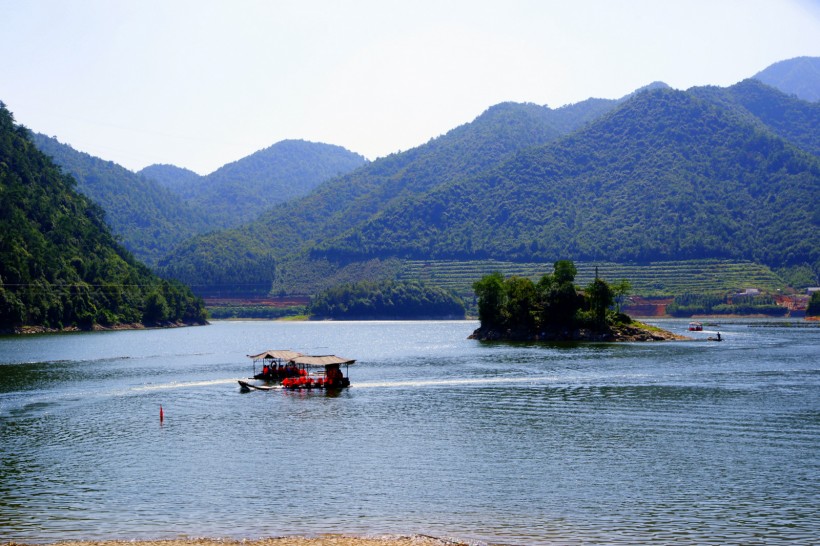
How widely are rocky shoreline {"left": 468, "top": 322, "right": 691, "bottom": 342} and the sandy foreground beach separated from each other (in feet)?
406

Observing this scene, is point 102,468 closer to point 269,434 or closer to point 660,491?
point 269,434

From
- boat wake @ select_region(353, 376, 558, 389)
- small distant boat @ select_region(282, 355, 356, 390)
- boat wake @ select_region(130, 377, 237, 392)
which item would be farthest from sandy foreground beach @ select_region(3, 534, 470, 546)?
boat wake @ select_region(353, 376, 558, 389)

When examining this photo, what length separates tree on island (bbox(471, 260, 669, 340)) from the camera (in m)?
151

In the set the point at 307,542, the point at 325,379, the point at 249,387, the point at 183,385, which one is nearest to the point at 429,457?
the point at 307,542

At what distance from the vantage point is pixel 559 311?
6029 inches

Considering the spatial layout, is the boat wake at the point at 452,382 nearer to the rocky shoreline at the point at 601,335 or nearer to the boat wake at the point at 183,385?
the boat wake at the point at 183,385

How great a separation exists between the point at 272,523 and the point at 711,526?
1755cm

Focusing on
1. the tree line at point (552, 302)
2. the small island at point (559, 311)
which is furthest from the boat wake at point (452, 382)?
the small island at point (559, 311)

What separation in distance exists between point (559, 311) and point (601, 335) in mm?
8874

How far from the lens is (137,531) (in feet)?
106

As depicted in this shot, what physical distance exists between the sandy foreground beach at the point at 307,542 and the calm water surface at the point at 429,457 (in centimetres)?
124

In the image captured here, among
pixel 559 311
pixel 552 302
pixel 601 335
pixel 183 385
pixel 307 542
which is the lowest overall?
pixel 307 542

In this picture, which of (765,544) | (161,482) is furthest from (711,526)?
(161,482)

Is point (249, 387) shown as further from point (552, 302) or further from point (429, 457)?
point (552, 302)
